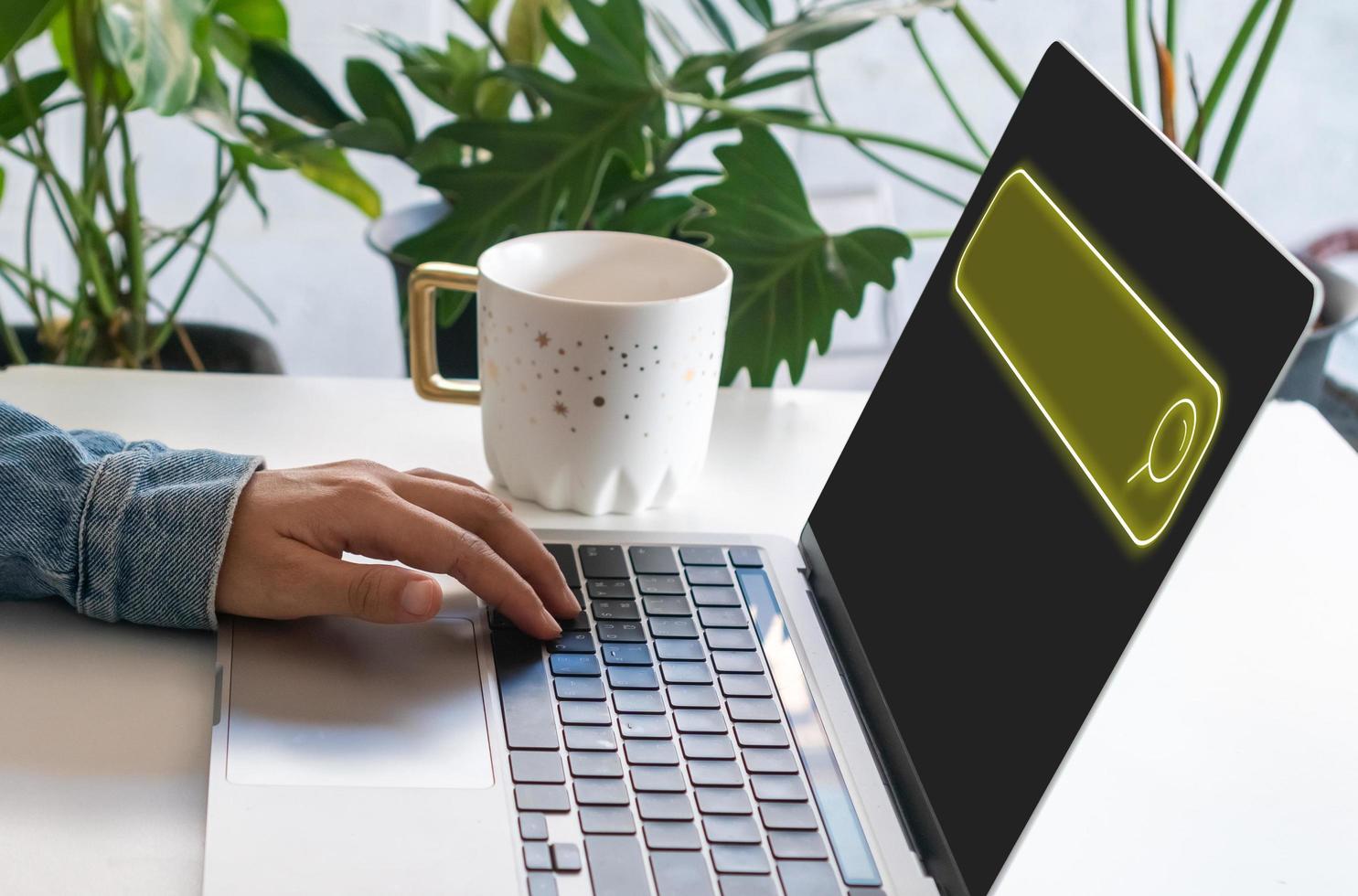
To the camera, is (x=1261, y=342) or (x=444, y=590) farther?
(x=444, y=590)

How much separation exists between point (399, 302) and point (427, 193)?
1016 mm

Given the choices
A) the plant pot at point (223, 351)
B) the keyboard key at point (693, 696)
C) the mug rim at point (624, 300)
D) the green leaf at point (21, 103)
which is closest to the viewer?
the keyboard key at point (693, 696)

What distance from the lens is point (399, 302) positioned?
113 centimetres

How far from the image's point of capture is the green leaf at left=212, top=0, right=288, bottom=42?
106 cm

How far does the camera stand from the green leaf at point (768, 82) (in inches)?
37.5

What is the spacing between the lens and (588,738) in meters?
0.50

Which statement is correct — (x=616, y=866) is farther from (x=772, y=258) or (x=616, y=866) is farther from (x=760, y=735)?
(x=772, y=258)

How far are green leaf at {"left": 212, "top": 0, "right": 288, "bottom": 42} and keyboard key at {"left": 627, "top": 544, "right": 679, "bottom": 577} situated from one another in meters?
0.64

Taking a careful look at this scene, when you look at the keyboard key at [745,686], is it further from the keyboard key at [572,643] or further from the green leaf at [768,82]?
the green leaf at [768,82]

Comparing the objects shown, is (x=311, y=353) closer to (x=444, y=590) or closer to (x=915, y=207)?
(x=915, y=207)

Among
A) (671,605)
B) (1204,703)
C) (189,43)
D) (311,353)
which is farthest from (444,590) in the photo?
(311,353)

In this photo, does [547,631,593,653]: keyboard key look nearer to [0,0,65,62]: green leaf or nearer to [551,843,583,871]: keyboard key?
[551,843,583,871]: keyboard key

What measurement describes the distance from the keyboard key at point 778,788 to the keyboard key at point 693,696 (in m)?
Answer: 0.05

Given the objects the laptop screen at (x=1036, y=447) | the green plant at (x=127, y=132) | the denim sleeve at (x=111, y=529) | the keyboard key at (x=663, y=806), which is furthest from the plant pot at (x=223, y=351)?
the keyboard key at (x=663, y=806)
